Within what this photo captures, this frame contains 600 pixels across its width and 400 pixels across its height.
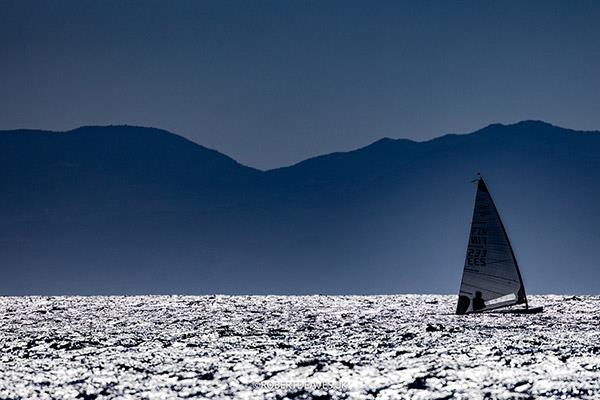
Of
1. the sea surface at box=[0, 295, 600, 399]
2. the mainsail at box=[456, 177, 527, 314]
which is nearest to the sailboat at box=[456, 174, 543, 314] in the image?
the mainsail at box=[456, 177, 527, 314]

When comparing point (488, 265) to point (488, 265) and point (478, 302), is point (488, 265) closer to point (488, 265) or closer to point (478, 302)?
point (488, 265)

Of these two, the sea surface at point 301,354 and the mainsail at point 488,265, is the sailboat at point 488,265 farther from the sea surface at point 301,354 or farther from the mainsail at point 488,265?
the sea surface at point 301,354

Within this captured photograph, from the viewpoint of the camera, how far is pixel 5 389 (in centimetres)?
1992

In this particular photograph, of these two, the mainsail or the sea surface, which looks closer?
the sea surface

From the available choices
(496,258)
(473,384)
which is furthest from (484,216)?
(473,384)

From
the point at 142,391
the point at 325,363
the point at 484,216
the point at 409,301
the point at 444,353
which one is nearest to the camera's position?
the point at 142,391

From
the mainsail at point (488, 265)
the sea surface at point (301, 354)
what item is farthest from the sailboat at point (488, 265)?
the sea surface at point (301, 354)

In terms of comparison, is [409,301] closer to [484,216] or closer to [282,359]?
[484,216]

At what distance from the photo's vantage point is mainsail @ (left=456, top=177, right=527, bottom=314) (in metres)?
34.2

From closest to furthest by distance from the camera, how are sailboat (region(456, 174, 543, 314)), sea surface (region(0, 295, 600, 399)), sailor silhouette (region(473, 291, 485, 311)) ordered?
sea surface (region(0, 295, 600, 399)) < sailboat (region(456, 174, 543, 314)) < sailor silhouette (region(473, 291, 485, 311))

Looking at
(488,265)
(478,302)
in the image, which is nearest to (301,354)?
(488,265)

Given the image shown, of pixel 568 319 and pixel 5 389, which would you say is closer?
pixel 5 389

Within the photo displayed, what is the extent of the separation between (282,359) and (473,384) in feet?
19.9

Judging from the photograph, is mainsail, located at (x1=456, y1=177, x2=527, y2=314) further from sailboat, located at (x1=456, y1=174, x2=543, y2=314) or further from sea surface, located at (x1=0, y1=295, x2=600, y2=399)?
sea surface, located at (x1=0, y1=295, x2=600, y2=399)
